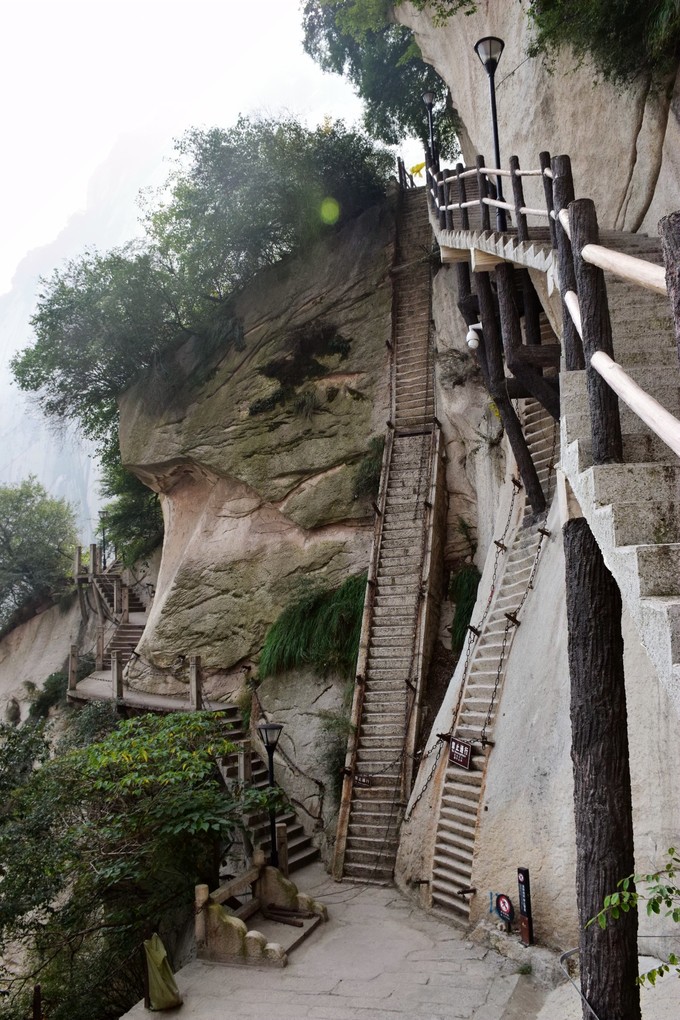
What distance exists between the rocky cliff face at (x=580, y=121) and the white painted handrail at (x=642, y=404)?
556 centimetres

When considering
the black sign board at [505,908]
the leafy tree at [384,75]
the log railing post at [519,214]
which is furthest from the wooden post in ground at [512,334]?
the leafy tree at [384,75]

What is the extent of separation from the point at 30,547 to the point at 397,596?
18.7m

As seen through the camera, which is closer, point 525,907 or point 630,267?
point 630,267

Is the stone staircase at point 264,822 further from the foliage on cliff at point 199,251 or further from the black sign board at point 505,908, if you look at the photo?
the foliage on cliff at point 199,251

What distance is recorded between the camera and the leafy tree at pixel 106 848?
8.38 metres

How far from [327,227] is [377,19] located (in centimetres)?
489

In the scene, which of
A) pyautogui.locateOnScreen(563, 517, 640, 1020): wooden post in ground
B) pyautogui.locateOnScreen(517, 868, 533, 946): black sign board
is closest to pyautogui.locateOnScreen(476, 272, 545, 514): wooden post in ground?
pyautogui.locateOnScreen(517, 868, 533, 946): black sign board

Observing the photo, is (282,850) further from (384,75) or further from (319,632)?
(384,75)

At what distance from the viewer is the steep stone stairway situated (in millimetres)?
10570

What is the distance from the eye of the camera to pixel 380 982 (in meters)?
7.37

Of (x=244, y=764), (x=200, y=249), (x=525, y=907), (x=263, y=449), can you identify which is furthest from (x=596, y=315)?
(x=200, y=249)

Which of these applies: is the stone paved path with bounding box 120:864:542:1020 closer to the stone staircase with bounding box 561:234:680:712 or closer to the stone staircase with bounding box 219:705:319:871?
the stone staircase with bounding box 219:705:319:871

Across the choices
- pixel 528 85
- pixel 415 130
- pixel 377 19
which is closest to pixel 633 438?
pixel 528 85

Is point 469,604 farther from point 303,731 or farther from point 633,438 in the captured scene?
point 633,438
